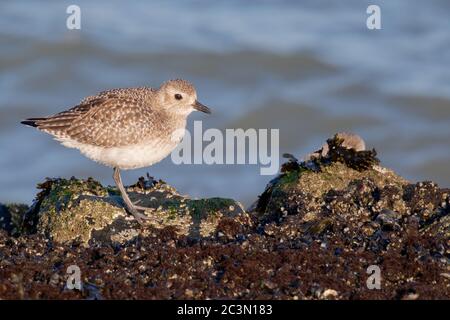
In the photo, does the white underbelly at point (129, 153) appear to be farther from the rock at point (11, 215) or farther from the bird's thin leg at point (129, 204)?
the rock at point (11, 215)

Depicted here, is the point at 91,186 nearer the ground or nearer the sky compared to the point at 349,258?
nearer the sky

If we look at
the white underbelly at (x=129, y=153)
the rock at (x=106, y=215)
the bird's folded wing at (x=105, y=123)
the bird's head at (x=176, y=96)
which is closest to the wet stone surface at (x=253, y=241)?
the rock at (x=106, y=215)

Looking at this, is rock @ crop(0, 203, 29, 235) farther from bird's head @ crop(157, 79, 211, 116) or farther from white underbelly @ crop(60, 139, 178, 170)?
bird's head @ crop(157, 79, 211, 116)

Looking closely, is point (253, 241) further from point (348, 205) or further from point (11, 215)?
point (11, 215)

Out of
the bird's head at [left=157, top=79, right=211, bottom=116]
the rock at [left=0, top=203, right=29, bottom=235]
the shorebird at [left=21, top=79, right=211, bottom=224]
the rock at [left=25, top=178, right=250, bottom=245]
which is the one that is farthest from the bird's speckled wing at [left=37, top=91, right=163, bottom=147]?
the rock at [left=0, top=203, right=29, bottom=235]

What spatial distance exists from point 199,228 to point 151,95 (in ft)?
5.87

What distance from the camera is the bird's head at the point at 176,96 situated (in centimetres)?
868

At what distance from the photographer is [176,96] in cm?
873

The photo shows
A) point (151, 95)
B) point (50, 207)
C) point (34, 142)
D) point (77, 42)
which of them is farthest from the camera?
point (77, 42)

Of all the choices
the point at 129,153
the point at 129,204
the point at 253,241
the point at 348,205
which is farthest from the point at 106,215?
the point at 348,205

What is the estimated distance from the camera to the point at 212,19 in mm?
21016

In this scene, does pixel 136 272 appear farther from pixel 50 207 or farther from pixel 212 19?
pixel 212 19
